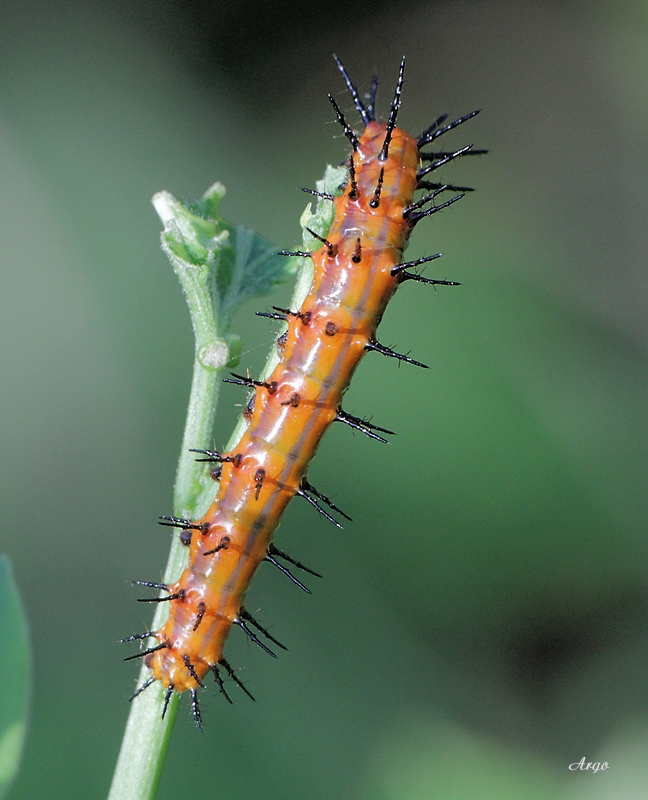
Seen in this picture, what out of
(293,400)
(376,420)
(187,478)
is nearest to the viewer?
(187,478)

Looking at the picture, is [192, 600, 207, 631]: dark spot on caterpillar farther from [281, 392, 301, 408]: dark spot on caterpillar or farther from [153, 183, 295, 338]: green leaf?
[153, 183, 295, 338]: green leaf

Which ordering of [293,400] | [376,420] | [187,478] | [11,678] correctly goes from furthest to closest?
[376,420] < [293,400] < [187,478] < [11,678]

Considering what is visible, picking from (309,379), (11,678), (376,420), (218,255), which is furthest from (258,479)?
(376,420)

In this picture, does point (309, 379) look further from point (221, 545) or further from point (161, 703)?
point (161, 703)

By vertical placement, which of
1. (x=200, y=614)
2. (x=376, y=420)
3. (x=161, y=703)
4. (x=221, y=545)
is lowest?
(x=161, y=703)

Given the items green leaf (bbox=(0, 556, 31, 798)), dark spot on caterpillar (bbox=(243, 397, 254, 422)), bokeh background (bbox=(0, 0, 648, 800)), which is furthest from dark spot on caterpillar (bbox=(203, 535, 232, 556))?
bokeh background (bbox=(0, 0, 648, 800))
